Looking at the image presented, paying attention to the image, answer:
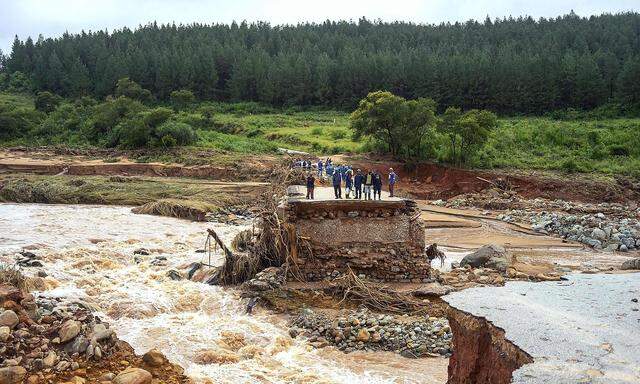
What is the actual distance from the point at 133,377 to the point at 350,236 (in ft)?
23.4

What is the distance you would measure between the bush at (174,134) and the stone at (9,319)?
3521 centimetres

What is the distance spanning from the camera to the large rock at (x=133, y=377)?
31.7ft

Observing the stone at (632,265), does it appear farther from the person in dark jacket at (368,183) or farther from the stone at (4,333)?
the stone at (4,333)

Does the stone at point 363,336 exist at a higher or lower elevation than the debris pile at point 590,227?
higher

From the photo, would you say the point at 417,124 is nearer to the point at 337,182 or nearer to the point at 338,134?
the point at 338,134

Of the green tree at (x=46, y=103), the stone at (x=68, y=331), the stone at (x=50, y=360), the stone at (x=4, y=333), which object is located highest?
the green tree at (x=46, y=103)

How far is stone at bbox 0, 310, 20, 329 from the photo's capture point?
1082 cm

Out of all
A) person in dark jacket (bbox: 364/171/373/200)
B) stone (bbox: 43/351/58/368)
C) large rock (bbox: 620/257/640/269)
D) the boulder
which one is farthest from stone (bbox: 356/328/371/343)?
large rock (bbox: 620/257/640/269)

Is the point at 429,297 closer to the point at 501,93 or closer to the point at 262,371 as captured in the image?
the point at 262,371

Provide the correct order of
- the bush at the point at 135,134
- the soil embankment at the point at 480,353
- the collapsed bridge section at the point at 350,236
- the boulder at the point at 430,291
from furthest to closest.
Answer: the bush at the point at 135,134 → the collapsed bridge section at the point at 350,236 → the boulder at the point at 430,291 → the soil embankment at the point at 480,353

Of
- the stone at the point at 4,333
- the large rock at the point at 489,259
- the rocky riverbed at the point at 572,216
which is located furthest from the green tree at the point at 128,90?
the stone at the point at 4,333

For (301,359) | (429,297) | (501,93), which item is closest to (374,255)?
(429,297)

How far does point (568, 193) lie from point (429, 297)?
2478 centimetres

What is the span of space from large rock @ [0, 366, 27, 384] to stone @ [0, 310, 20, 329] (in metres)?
1.39
